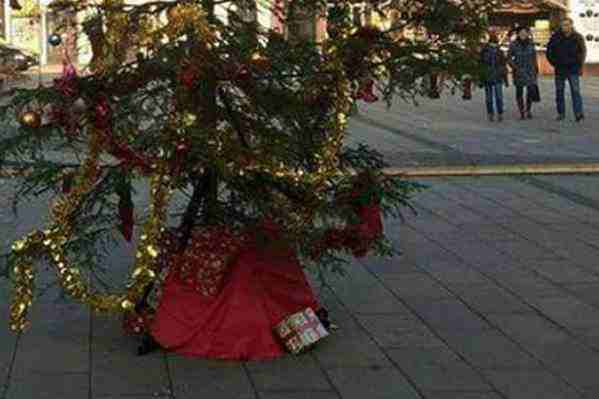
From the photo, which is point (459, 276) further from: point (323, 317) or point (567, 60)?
point (567, 60)

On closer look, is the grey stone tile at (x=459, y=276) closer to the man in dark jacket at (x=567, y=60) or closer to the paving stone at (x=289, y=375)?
the paving stone at (x=289, y=375)

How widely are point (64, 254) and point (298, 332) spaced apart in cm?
119

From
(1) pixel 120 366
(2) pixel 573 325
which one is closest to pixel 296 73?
(1) pixel 120 366

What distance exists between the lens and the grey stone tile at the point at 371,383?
195 inches

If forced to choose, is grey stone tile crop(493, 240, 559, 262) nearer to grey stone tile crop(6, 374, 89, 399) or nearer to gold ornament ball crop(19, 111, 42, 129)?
grey stone tile crop(6, 374, 89, 399)

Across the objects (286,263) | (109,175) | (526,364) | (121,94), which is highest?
(121,94)

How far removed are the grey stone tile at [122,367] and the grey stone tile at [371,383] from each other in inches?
31.3

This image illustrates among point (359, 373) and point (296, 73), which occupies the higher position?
point (296, 73)

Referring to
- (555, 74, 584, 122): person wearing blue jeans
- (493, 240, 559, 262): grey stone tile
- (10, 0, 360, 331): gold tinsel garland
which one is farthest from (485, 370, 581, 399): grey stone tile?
(555, 74, 584, 122): person wearing blue jeans

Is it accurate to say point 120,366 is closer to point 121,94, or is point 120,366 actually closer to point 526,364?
point 121,94

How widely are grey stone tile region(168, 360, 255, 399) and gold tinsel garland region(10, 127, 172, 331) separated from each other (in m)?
0.39

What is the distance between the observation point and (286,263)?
5.66 m

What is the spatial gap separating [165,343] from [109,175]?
871mm

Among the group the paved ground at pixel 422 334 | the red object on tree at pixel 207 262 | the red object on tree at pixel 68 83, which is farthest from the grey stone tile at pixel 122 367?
the red object on tree at pixel 68 83
